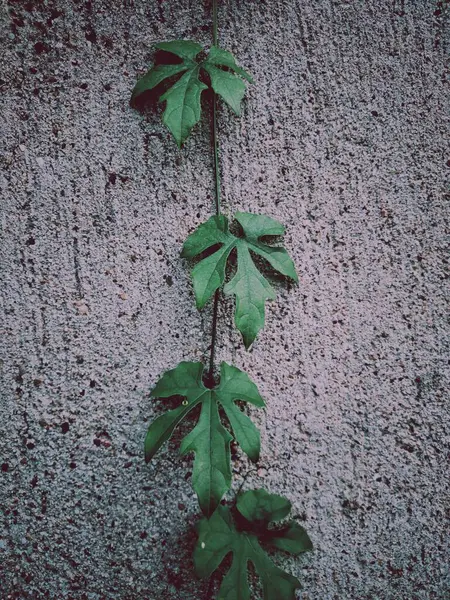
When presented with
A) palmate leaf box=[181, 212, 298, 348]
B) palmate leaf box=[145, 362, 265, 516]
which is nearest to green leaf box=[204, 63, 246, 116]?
palmate leaf box=[181, 212, 298, 348]

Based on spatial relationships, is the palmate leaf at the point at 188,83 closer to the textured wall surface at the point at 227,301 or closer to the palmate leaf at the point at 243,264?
the textured wall surface at the point at 227,301

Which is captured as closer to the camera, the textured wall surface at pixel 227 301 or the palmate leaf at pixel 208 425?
the palmate leaf at pixel 208 425

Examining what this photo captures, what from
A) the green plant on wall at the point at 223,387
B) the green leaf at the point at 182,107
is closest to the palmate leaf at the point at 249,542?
the green plant on wall at the point at 223,387

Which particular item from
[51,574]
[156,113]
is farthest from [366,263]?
[51,574]

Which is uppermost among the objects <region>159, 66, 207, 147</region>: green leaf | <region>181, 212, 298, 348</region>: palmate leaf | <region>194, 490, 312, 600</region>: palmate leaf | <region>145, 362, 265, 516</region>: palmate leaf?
<region>159, 66, 207, 147</region>: green leaf

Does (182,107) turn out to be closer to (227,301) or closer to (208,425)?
(227,301)

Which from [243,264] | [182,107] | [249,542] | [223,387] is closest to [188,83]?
[182,107]

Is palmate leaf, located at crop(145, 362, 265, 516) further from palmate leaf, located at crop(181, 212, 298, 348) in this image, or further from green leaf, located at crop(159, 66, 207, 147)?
green leaf, located at crop(159, 66, 207, 147)
